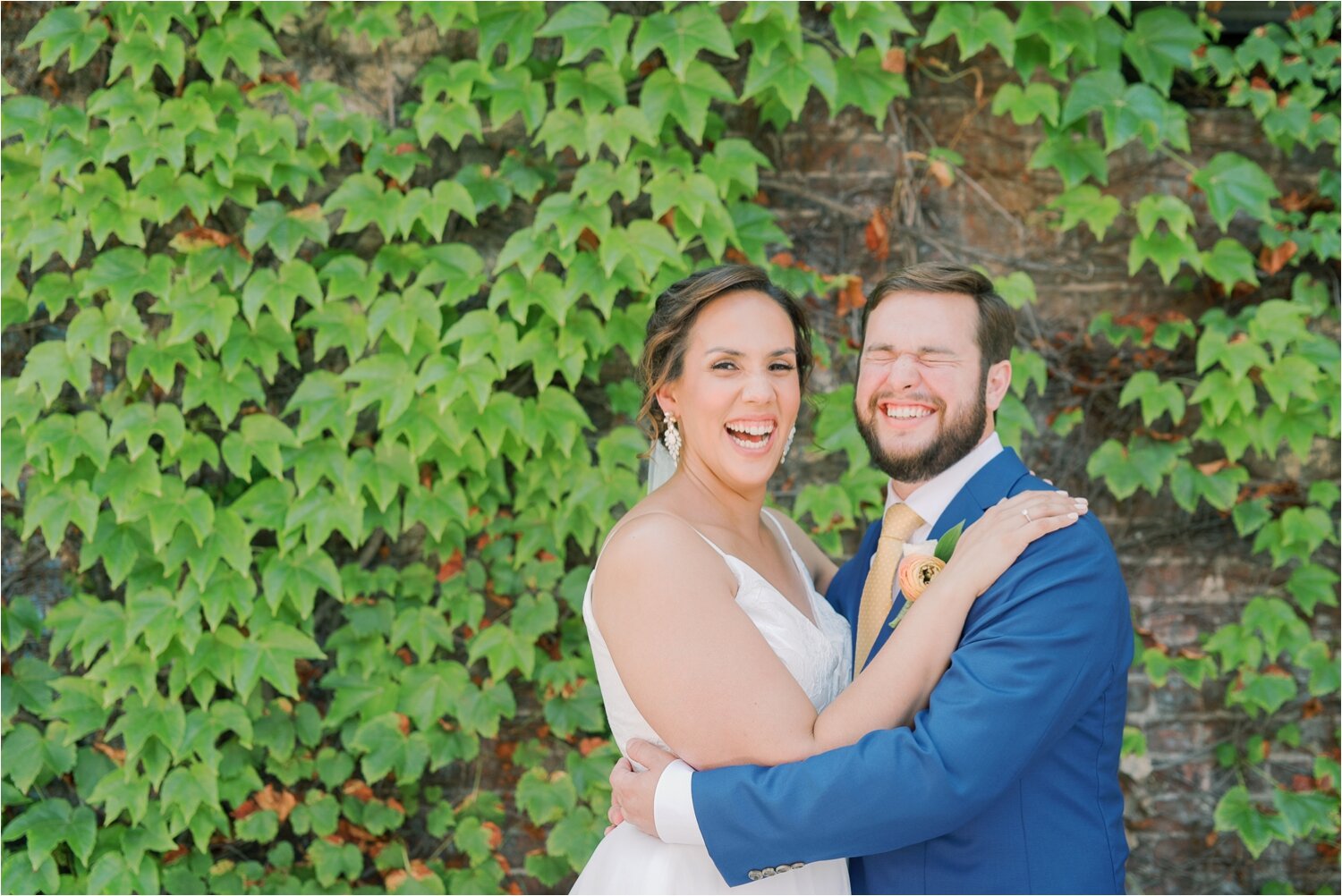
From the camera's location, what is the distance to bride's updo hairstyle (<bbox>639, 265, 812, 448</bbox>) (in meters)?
2.21

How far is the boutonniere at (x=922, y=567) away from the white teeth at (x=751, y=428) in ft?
1.23

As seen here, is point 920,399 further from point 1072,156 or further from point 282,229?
point 282,229

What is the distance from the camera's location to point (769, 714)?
1823 millimetres

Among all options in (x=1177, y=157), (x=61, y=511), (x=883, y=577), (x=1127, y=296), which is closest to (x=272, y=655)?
(x=61, y=511)

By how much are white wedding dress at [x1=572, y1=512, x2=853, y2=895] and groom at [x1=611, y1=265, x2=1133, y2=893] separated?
0.07 m

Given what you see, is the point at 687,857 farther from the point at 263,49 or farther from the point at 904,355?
the point at 263,49

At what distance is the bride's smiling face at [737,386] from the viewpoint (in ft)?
7.18

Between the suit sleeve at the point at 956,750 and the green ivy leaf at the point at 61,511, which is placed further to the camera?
the green ivy leaf at the point at 61,511

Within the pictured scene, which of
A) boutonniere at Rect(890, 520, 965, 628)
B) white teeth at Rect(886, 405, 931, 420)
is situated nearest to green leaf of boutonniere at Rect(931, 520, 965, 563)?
boutonniere at Rect(890, 520, 965, 628)

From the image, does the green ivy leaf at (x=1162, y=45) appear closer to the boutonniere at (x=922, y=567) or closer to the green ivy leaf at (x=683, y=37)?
the green ivy leaf at (x=683, y=37)

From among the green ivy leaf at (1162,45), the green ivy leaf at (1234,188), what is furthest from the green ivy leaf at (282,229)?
the green ivy leaf at (1234,188)

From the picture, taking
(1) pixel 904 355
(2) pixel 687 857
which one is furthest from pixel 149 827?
(1) pixel 904 355

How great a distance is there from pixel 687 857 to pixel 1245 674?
206 centimetres

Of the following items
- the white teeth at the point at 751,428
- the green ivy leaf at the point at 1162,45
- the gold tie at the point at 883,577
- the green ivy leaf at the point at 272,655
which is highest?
the green ivy leaf at the point at 1162,45
